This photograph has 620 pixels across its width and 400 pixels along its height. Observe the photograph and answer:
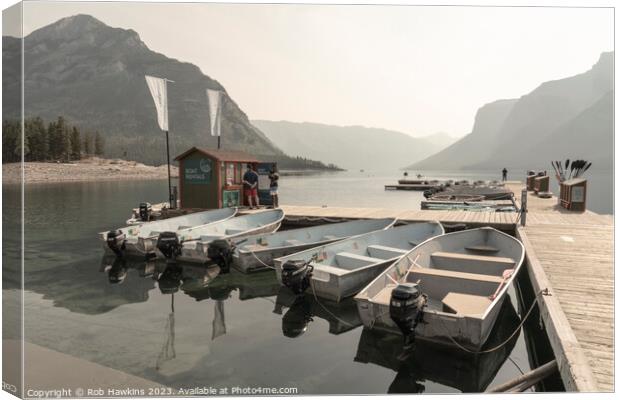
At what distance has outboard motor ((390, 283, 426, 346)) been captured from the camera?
6.70m

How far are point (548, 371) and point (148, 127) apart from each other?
677ft

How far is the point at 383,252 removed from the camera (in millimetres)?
11859

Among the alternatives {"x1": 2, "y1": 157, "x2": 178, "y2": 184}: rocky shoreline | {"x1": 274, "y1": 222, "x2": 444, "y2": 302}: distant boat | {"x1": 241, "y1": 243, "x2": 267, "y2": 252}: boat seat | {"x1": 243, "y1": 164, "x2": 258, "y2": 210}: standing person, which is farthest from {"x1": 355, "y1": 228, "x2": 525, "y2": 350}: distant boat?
{"x1": 2, "y1": 157, "x2": 178, "y2": 184}: rocky shoreline

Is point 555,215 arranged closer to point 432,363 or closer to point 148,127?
point 432,363

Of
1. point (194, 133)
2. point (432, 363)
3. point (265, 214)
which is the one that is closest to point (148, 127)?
point (194, 133)

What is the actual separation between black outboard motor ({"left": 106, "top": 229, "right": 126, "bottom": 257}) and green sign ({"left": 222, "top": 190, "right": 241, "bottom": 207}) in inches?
236

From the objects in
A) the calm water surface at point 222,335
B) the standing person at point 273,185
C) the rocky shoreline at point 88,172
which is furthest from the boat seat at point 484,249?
the rocky shoreline at point 88,172

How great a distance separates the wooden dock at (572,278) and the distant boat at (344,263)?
3205 millimetres

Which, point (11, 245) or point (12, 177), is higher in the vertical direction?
point (12, 177)

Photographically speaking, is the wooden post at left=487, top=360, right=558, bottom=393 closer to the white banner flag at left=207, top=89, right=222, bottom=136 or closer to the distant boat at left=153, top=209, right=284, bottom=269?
the distant boat at left=153, top=209, right=284, bottom=269

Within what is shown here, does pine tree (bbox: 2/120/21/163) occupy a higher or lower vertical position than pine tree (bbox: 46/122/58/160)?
lower

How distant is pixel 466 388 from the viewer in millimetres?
6398

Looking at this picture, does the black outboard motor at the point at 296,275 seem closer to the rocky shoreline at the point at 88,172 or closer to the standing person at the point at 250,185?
the standing person at the point at 250,185

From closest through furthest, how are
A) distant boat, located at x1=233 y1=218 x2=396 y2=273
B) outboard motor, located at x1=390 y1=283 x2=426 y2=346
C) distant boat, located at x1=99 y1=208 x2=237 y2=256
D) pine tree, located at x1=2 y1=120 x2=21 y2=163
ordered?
pine tree, located at x1=2 y1=120 x2=21 y2=163, outboard motor, located at x1=390 y1=283 x2=426 y2=346, distant boat, located at x1=233 y1=218 x2=396 y2=273, distant boat, located at x1=99 y1=208 x2=237 y2=256
